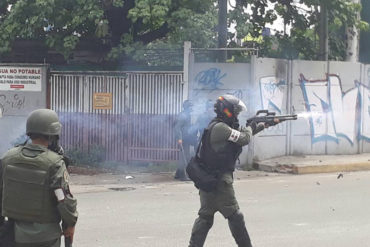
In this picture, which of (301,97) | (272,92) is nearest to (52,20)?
(272,92)

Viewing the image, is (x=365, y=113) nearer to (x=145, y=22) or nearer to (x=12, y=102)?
(x=145, y=22)

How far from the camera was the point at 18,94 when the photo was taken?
14.3m

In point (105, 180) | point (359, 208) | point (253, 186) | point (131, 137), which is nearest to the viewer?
point (359, 208)

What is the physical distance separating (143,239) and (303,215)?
2.56 meters

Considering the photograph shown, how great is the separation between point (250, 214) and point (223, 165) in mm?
3023

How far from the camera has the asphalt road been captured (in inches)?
273

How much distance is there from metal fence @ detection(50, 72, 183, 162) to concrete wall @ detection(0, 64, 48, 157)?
1.21 feet

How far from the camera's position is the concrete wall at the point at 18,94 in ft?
46.4

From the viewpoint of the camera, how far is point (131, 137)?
1404 centimetres

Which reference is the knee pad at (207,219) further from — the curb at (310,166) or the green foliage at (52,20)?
the green foliage at (52,20)

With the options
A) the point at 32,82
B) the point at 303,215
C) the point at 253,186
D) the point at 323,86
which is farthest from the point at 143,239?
the point at 323,86

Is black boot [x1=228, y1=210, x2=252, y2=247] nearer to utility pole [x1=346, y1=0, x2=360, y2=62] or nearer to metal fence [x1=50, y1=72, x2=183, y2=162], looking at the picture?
metal fence [x1=50, y1=72, x2=183, y2=162]

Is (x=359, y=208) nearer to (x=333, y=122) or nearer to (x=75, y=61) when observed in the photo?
(x=333, y=122)

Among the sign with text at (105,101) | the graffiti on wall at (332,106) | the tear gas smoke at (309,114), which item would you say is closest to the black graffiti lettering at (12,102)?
the sign with text at (105,101)
